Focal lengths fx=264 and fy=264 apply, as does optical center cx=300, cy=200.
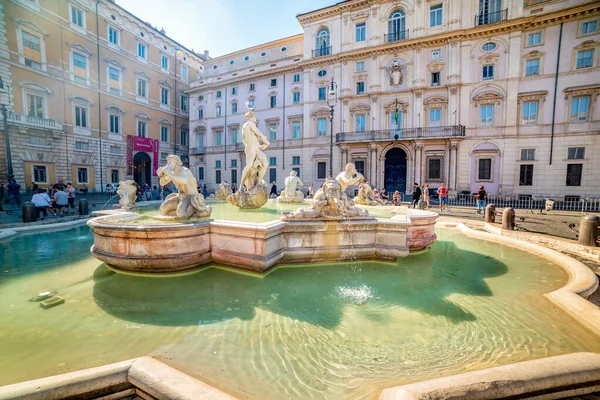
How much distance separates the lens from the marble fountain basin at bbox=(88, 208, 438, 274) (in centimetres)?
399

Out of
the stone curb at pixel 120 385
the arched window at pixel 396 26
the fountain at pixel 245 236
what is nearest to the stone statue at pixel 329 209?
the fountain at pixel 245 236

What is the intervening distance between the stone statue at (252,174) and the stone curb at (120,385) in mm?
5571

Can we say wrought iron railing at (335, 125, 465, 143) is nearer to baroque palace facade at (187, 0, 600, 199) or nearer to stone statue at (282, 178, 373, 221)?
baroque palace facade at (187, 0, 600, 199)

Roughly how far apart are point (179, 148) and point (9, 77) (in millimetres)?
15356

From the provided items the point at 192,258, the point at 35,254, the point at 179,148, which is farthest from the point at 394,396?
the point at 179,148

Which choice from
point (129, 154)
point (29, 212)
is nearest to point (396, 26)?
point (29, 212)

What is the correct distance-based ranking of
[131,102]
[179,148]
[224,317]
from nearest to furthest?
1. [224,317]
2. [131,102]
3. [179,148]

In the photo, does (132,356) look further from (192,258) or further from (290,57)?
(290,57)

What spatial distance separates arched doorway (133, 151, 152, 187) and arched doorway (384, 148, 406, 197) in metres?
24.1

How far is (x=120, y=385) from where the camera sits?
6.02ft

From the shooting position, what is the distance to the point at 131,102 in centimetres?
2583

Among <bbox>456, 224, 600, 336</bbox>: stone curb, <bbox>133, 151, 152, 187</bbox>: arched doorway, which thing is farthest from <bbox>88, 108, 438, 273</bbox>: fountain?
<bbox>133, 151, 152, 187</bbox>: arched doorway

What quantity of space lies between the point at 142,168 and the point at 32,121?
32.0ft

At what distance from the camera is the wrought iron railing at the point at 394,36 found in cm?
2202
